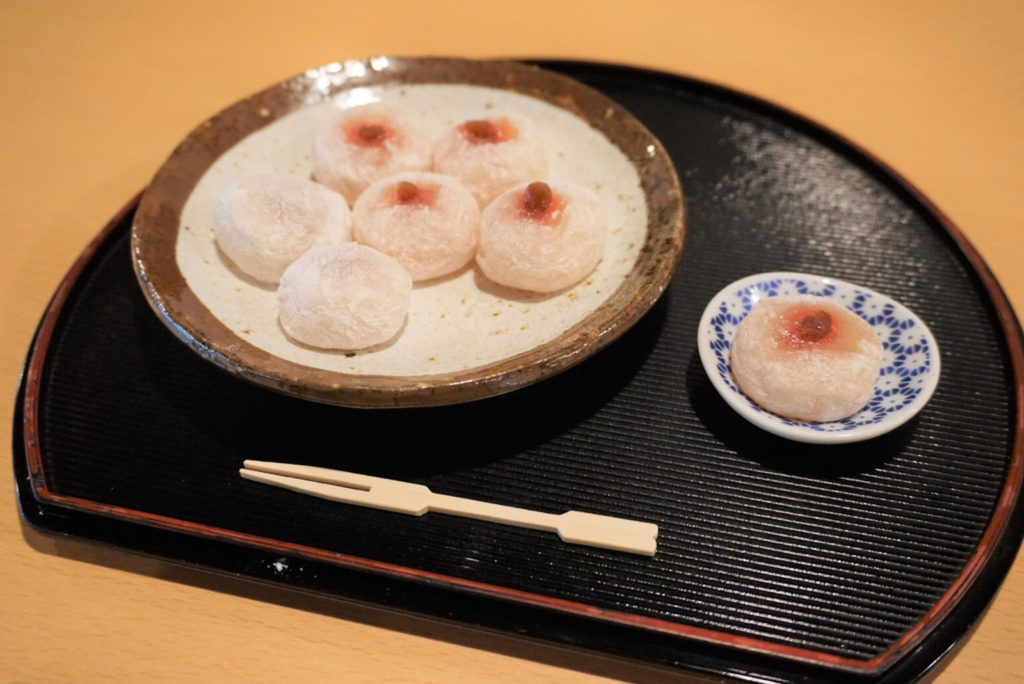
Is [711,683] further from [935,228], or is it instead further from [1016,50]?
[1016,50]

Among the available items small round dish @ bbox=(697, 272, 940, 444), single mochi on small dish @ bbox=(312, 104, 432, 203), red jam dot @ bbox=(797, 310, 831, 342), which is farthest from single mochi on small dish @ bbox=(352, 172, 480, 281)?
red jam dot @ bbox=(797, 310, 831, 342)

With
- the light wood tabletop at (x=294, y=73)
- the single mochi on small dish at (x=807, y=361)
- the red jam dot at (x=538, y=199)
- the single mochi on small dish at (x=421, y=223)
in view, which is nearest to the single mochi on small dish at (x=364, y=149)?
the single mochi on small dish at (x=421, y=223)

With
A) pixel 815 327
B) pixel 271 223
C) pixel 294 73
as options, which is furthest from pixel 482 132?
pixel 294 73

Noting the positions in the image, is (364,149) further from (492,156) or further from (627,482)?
(627,482)

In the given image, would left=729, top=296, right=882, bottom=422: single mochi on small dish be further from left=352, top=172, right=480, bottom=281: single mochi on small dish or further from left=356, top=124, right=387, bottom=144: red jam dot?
left=356, top=124, right=387, bottom=144: red jam dot

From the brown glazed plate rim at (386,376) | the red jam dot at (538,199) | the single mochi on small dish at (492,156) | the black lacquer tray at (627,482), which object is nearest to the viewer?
the black lacquer tray at (627,482)

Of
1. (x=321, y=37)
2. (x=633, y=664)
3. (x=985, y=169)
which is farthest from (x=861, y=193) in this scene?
(x=321, y=37)

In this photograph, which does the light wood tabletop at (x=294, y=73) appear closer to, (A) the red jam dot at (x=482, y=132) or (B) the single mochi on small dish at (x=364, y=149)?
(B) the single mochi on small dish at (x=364, y=149)

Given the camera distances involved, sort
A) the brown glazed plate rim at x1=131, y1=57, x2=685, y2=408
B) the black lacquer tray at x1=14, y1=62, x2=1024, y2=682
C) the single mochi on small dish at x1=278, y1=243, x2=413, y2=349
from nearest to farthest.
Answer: the black lacquer tray at x1=14, y1=62, x2=1024, y2=682
the brown glazed plate rim at x1=131, y1=57, x2=685, y2=408
the single mochi on small dish at x1=278, y1=243, x2=413, y2=349
